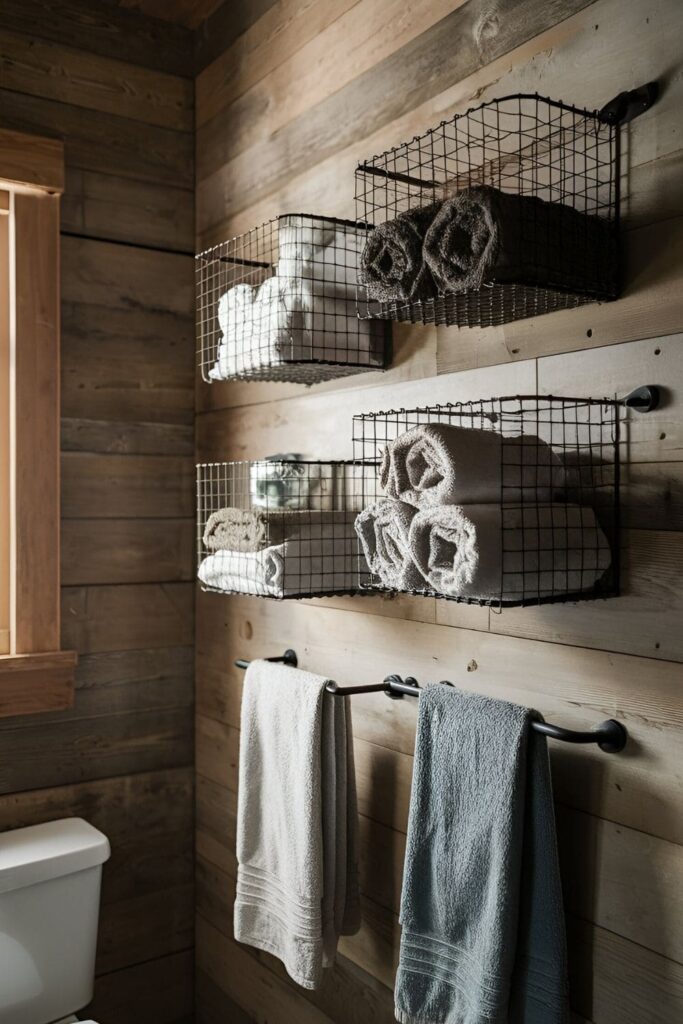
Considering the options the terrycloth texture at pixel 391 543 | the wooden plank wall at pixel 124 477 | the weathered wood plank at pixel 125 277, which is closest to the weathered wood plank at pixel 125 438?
the wooden plank wall at pixel 124 477

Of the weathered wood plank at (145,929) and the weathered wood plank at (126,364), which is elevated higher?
the weathered wood plank at (126,364)

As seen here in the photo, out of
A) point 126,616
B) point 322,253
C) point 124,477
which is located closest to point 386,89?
point 322,253

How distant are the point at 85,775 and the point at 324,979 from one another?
0.69m

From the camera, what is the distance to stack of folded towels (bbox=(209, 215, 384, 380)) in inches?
60.7

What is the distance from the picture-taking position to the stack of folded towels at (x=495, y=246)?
1.10 metres

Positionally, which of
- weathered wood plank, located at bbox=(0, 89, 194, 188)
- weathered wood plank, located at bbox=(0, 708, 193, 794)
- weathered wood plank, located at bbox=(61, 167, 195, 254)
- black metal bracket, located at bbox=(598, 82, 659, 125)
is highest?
weathered wood plank, located at bbox=(0, 89, 194, 188)

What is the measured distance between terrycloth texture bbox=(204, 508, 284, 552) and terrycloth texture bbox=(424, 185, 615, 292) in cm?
52

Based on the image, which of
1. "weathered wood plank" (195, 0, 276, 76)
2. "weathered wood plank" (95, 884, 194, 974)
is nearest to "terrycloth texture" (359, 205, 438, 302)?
"weathered wood plank" (195, 0, 276, 76)

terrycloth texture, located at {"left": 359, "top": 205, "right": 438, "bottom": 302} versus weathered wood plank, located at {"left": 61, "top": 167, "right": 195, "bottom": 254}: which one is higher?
weathered wood plank, located at {"left": 61, "top": 167, "right": 195, "bottom": 254}

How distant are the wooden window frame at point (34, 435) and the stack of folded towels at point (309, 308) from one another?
0.57 meters

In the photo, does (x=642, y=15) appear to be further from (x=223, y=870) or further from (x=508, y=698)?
(x=223, y=870)

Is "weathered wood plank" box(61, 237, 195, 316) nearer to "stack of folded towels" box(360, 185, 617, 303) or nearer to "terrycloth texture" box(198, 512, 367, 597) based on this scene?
"terrycloth texture" box(198, 512, 367, 597)

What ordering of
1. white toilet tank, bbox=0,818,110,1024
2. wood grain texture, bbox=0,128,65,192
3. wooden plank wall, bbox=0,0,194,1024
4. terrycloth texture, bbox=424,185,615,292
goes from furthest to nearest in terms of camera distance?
wooden plank wall, bbox=0,0,194,1024, wood grain texture, bbox=0,128,65,192, white toilet tank, bbox=0,818,110,1024, terrycloth texture, bbox=424,185,615,292

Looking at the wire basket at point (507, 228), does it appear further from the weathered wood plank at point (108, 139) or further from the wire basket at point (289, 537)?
the weathered wood plank at point (108, 139)
